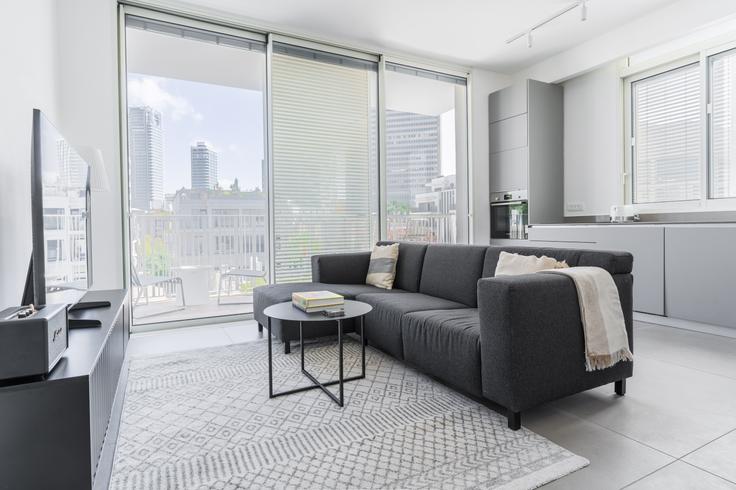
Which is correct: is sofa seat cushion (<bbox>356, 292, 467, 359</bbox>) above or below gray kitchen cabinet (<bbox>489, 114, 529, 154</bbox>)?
below

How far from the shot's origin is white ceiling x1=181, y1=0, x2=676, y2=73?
12.5 feet

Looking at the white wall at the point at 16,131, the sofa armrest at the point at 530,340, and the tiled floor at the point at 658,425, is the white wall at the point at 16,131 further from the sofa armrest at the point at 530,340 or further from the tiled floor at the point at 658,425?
A: the tiled floor at the point at 658,425

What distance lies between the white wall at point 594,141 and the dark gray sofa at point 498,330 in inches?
104

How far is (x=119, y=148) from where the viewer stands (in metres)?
3.60

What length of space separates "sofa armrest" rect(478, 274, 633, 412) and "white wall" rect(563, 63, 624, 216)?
11.0ft

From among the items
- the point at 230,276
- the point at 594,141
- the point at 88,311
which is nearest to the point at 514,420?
the point at 88,311

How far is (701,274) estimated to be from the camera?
3330 mm

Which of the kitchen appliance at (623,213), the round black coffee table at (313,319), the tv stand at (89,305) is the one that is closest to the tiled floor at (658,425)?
the round black coffee table at (313,319)

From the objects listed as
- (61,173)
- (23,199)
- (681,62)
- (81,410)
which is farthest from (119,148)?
(681,62)

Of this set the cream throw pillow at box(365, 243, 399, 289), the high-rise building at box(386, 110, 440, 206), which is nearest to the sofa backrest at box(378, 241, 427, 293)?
the cream throw pillow at box(365, 243, 399, 289)

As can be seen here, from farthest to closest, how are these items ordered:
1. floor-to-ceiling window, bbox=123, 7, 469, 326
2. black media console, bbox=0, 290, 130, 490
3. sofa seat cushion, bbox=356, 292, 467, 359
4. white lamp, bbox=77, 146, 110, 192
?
floor-to-ceiling window, bbox=123, 7, 469, 326 < white lamp, bbox=77, 146, 110, 192 < sofa seat cushion, bbox=356, 292, 467, 359 < black media console, bbox=0, 290, 130, 490

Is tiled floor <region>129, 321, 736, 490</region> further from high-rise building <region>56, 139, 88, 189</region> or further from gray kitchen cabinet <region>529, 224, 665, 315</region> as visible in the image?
high-rise building <region>56, 139, 88, 189</region>

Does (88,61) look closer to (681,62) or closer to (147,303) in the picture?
(147,303)

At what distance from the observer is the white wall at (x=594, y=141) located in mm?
4602
